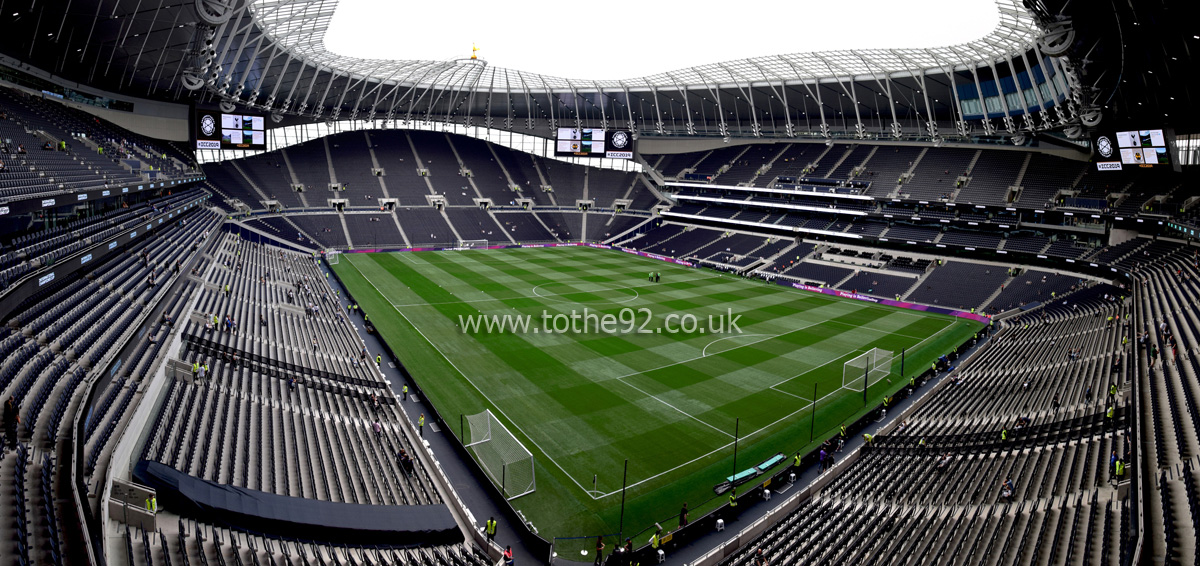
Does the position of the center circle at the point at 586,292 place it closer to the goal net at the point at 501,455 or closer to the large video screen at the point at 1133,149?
the goal net at the point at 501,455

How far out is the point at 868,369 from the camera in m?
31.5

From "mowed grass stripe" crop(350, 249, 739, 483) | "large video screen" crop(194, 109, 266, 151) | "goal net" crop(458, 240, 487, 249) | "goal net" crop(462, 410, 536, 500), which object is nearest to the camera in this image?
"goal net" crop(462, 410, 536, 500)

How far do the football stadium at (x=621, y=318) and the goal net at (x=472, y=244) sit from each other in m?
0.73

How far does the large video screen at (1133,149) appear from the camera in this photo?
129 ft

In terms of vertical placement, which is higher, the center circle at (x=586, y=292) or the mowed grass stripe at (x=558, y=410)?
the center circle at (x=586, y=292)

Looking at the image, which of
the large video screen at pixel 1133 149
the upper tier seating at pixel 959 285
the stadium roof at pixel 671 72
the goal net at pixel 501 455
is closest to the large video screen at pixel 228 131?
the stadium roof at pixel 671 72

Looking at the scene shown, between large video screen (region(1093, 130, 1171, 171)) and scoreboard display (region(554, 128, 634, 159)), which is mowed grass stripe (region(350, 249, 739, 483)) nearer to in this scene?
large video screen (region(1093, 130, 1171, 171))

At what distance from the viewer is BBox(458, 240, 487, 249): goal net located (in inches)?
2904

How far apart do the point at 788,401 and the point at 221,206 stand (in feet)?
214

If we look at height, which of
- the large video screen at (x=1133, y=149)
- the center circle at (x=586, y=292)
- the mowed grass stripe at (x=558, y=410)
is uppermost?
the large video screen at (x=1133, y=149)

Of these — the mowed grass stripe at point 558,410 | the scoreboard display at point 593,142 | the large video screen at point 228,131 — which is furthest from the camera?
the scoreboard display at point 593,142

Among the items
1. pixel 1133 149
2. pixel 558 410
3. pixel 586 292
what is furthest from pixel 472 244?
pixel 1133 149

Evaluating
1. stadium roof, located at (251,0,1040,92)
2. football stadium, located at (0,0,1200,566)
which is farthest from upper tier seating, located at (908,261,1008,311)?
stadium roof, located at (251,0,1040,92)

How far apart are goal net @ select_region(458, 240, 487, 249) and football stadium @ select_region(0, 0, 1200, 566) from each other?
2.39ft
